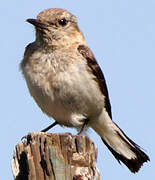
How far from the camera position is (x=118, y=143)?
9211 mm

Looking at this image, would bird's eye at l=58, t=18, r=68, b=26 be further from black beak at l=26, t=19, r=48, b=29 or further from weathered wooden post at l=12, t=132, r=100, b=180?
→ weathered wooden post at l=12, t=132, r=100, b=180

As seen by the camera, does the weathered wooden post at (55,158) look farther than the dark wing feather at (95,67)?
No

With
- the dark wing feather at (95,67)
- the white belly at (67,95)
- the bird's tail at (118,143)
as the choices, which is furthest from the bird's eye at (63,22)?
the bird's tail at (118,143)

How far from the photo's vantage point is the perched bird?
25.6ft

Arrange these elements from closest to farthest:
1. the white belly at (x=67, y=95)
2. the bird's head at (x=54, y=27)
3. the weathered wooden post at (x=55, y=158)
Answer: the weathered wooden post at (x=55, y=158) < the white belly at (x=67, y=95) < the bird's head at (x=54, y=27)

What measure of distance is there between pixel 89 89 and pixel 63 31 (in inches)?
48.5

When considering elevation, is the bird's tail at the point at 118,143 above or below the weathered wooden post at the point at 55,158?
below

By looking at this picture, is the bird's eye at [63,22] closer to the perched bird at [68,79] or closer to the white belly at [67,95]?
the perched bird at [68,79]

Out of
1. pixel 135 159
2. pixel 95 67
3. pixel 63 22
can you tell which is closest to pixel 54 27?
pixel 63 22

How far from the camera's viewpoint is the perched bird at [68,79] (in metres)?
7.80

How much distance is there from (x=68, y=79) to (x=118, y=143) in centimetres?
211

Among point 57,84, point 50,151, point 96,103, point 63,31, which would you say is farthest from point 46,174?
point 63,31

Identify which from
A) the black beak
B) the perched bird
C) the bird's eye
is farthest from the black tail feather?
the black beak

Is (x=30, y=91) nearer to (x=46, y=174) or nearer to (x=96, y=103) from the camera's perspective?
(x=96, y=103)
